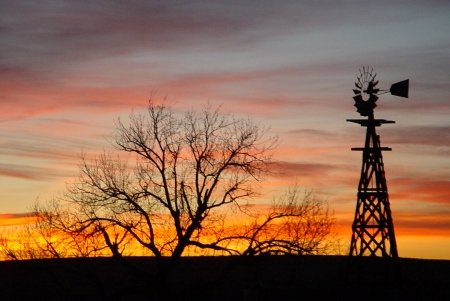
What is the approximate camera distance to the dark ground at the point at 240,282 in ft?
91.6

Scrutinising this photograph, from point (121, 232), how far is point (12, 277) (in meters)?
23.5

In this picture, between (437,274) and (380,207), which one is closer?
(380,207)

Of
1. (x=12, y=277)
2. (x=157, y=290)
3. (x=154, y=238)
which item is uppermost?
(x=12, y=277)

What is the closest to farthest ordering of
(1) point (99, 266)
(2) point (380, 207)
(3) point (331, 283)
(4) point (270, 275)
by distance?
(2) point (380, 207), (3) point (331, 283), (4) point (270, 275), (1) point (99, 266)

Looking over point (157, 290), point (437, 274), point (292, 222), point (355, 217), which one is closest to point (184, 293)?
point (157, 290)

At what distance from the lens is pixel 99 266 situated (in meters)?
54.8

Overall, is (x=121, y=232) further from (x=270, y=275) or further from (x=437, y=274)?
(x=437, y=274)

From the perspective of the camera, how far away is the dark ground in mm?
27922

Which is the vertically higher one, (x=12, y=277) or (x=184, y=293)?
(x=12, y=277)

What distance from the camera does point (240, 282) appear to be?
41.9 metres

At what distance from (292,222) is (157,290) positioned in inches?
237

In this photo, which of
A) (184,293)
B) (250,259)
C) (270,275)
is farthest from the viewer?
(270,275)

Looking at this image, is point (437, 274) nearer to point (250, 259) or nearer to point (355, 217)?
point (355, 217)

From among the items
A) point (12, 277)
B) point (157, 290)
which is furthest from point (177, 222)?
point (12, 277)
